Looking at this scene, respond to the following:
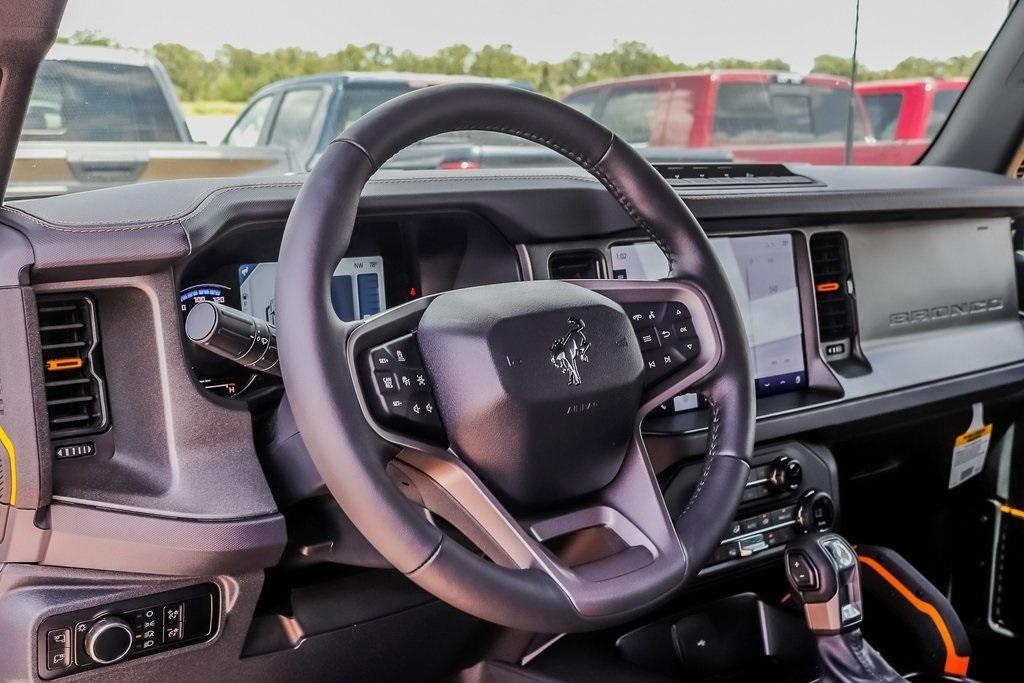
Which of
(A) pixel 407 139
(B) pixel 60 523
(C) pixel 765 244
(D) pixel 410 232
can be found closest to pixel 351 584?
(B) pixel 60 523

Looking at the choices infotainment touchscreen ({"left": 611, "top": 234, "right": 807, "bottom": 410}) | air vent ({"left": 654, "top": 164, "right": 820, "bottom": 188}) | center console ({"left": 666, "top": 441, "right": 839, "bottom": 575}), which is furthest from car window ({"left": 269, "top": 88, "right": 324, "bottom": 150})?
center console ({"left": 666, "top": 441, "right": 839, "bottom": 575})

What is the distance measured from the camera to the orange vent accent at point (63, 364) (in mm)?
1373

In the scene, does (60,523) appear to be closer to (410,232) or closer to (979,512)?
(410,232)

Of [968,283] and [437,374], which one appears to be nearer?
[437,374]

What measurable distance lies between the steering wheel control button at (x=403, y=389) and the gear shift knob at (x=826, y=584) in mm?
839

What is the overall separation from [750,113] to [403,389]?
304 centimetres

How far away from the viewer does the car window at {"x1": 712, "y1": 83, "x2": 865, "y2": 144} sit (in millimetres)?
3797

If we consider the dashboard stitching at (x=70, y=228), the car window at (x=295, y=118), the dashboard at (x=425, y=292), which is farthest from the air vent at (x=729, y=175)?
the dashboard stitching at (x=70, y=228)

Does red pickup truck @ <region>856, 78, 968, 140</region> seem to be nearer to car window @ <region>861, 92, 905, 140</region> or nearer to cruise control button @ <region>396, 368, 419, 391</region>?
car window @ <region>861, 92, 905, 140</region>

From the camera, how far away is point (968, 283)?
2.64 metres

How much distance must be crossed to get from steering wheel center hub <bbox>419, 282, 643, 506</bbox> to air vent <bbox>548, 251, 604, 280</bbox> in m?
0.38

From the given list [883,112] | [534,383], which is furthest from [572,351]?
[883,112]

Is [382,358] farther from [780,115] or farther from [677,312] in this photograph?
[780,115]

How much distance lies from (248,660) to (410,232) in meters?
0.71
